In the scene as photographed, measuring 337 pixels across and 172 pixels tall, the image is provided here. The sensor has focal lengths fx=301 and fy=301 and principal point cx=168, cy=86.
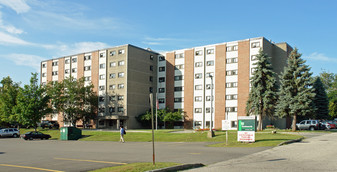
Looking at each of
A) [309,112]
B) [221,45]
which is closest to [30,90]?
[221,45]

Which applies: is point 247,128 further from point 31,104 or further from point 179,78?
point 31,104

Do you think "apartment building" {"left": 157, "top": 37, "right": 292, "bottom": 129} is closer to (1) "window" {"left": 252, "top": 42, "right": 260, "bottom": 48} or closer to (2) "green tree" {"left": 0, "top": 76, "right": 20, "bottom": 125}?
(1) "window" {"left": 252, "top": 42, "right": 260, "bottom": 48}

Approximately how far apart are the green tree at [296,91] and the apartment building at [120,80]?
99.9ft

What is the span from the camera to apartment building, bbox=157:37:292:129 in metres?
55.7

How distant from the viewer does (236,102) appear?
55906 millimetres

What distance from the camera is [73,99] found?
61594 mm

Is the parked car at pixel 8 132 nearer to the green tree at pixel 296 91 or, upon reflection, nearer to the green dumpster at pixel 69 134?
the green dumpster at pixel 69 134

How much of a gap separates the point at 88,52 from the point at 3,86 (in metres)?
20.3

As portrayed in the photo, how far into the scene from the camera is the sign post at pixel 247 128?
22828mm

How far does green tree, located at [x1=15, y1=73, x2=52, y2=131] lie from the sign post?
43210mm

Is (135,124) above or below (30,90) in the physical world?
below

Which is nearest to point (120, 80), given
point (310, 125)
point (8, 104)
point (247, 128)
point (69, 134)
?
point (8, 104)

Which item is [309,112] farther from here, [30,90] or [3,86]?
[3,86]

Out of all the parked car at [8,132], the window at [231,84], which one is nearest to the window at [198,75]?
the window at [231,84]
